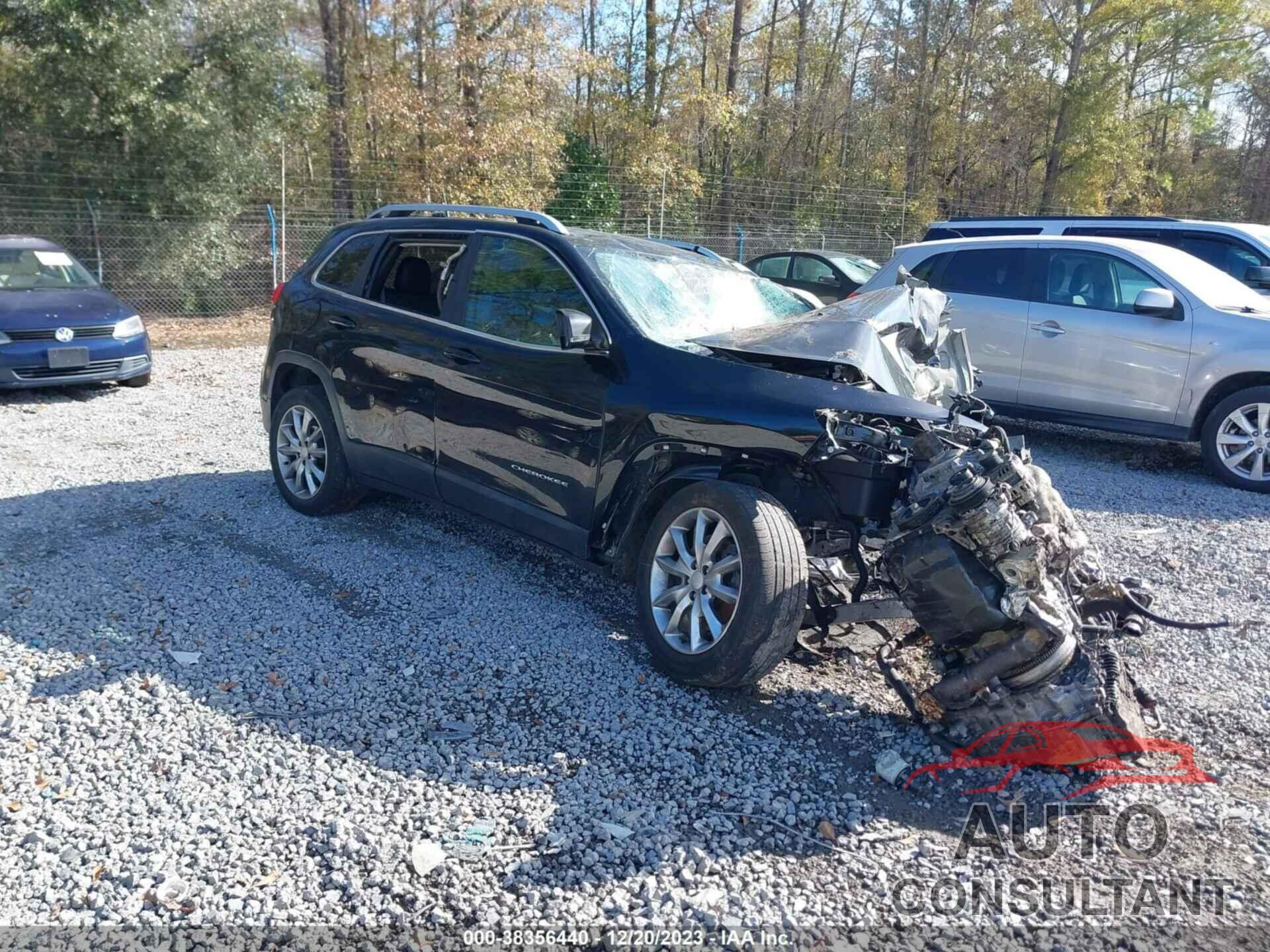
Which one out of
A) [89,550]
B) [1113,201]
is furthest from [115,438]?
[1113,201]

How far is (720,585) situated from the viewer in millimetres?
3633

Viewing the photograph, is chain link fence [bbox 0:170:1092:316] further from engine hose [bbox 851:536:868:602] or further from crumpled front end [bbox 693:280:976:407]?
engine hose [bbox 851:536:868:602]

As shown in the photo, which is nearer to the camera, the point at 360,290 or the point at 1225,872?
the point at 1225,872

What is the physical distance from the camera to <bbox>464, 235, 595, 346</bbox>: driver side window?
14.5 feet

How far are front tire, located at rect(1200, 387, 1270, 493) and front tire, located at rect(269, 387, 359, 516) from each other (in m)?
6.48

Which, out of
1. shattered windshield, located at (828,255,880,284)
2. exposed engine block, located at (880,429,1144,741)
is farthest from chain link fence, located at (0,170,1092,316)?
exposed engine block, located at (880,429,1144,741)

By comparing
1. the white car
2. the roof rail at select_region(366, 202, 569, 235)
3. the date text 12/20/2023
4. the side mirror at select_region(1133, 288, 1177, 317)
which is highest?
the white car

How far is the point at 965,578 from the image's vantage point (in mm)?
3199

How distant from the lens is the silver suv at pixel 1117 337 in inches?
278

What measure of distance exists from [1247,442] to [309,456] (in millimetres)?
6937

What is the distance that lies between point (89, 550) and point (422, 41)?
1617cm

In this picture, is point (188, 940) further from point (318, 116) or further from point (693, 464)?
point (318, 116)

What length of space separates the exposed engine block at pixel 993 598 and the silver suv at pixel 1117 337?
4.76m

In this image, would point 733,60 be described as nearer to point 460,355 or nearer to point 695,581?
point 460,355
